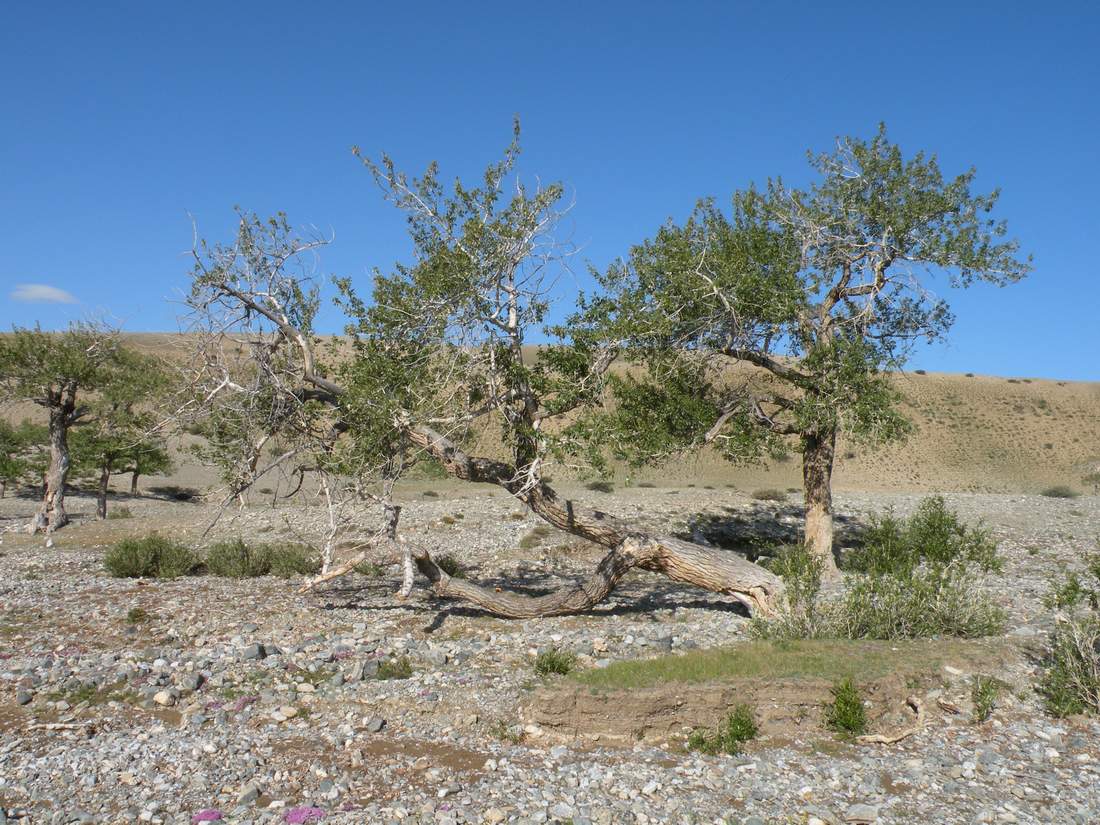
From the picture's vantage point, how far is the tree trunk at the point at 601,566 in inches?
513

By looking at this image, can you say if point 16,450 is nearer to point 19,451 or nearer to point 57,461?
point 19,451

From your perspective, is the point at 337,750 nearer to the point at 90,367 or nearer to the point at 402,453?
the point at 402,453

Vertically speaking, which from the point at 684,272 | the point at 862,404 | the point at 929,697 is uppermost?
the point at 684,272

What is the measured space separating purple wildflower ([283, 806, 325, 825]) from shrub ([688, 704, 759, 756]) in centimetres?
379

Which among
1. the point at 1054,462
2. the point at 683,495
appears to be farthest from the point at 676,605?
the point at 1054,462

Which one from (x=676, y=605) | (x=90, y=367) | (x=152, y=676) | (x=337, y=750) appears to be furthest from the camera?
(x=90, y=367)

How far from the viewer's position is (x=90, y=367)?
2547cm

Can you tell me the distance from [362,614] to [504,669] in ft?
13.9

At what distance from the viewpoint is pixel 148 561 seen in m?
17.8

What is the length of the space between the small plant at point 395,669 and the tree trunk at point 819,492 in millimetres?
10253

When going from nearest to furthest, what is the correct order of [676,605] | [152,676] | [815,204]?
1. [152,676]
2. [676,605]
3. [815,204]

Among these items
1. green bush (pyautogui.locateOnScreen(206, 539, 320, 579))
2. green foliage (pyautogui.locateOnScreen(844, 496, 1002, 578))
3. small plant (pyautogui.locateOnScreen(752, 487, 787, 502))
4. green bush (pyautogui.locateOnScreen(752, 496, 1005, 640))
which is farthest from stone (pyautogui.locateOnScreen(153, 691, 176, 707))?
small plant (pyautogui.locateOnScreen(752, 487, 787, 502))

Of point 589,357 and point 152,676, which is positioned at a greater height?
point 589,357

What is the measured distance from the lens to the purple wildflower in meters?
6.68
